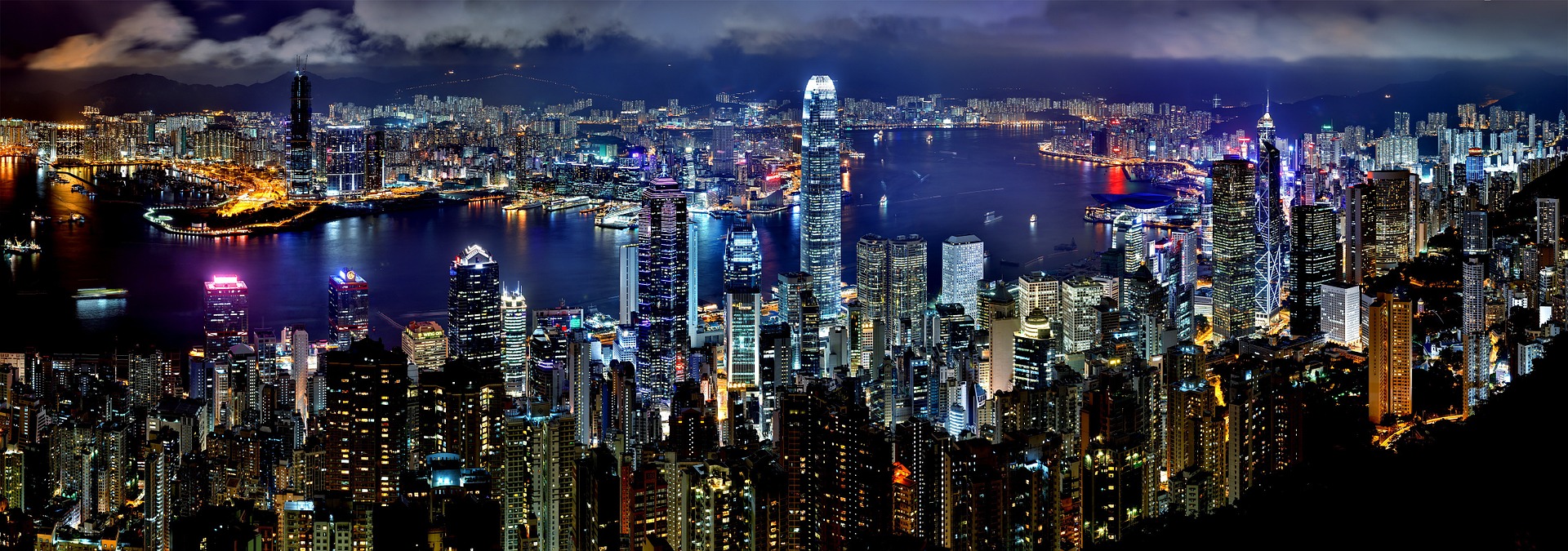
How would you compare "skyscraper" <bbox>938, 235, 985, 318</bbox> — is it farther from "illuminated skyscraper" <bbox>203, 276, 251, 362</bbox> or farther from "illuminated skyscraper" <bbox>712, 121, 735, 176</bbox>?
"illuminated skyscraper" <bbox>203, 276, 251, 362</bbox>

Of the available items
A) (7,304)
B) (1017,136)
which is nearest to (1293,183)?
(1017,136)

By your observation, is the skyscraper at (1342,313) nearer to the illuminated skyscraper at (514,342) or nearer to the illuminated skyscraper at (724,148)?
the illuminated skyscraper at (724,148)

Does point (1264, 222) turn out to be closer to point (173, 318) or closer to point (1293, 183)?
point (1293, 183)

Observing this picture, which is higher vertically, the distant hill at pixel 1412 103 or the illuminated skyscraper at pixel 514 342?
the distant hill at pixel 1412 103

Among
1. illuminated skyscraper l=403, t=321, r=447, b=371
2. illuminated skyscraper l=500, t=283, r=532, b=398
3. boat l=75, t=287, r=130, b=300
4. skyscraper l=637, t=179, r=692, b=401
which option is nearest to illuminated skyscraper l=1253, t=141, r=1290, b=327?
skyscraper l=637, t=179, r=692, b=401

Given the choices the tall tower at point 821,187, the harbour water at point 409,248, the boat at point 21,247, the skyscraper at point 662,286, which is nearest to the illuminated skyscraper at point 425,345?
the harbour water at point 409,248
